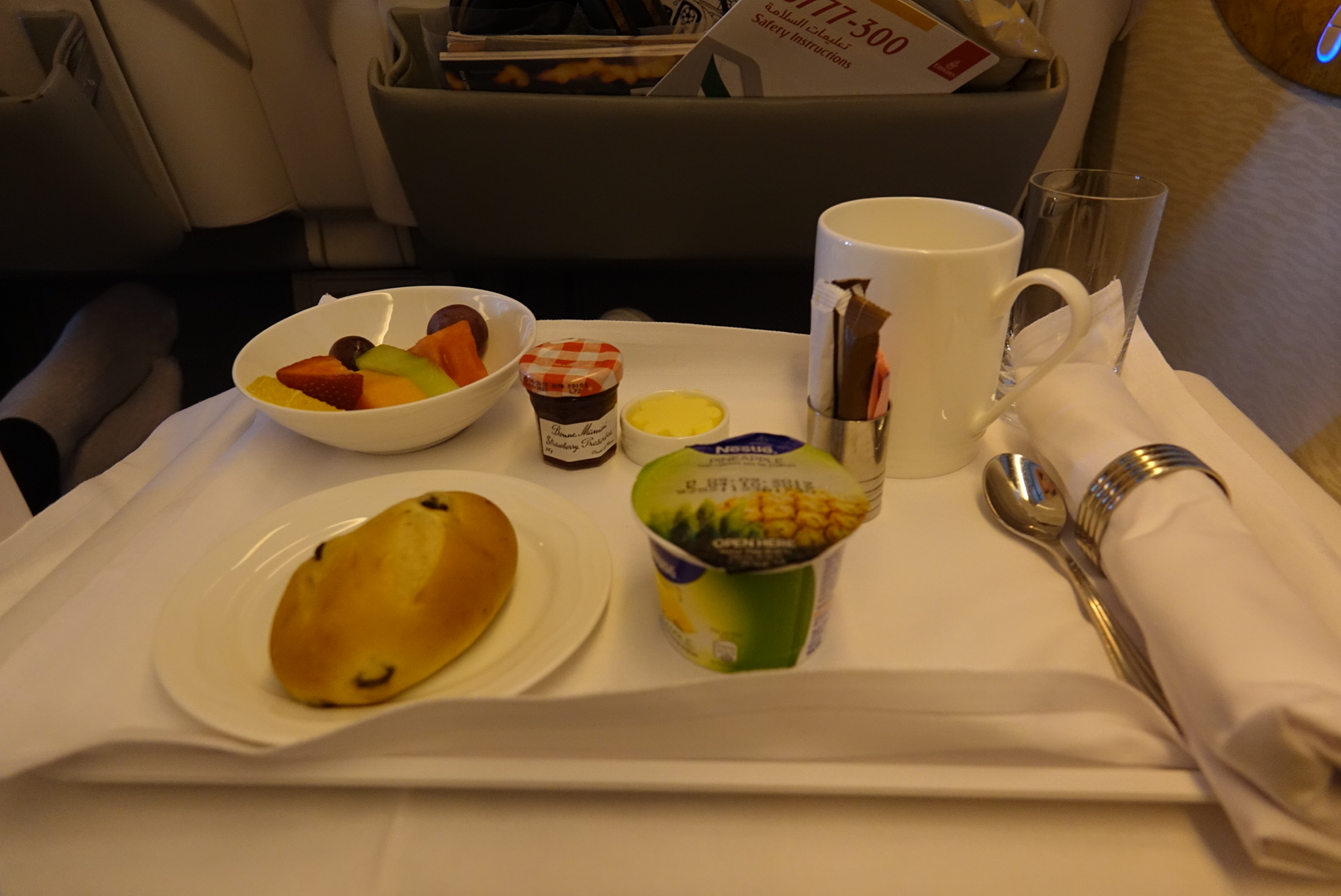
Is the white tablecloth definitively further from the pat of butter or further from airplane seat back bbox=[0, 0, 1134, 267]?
airplane seat back bbox=[0, 0, 1134, 267]

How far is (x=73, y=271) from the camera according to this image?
3.94 ft

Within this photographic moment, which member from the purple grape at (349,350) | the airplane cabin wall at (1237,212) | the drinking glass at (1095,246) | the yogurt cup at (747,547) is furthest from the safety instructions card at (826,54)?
the yogurt cup at (747,547)

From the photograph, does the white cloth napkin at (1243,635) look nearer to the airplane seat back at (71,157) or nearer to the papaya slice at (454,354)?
the papaya slice at (454,354)

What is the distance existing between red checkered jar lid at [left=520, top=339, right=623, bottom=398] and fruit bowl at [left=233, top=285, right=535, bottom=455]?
0.04m

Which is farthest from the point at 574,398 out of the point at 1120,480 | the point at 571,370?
the point at 1120,480

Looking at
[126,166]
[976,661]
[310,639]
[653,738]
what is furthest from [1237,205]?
[126,166]

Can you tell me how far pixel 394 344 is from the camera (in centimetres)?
75

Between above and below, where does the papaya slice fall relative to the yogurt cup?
below

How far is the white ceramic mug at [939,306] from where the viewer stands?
Result: 1.65 ft

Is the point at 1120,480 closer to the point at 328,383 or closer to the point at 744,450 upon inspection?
the point at 744,450

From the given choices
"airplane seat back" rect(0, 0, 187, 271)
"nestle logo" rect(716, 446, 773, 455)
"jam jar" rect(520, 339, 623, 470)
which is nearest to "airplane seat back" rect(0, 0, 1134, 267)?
"airplane seat back" rect(0, 0, 187, 271)

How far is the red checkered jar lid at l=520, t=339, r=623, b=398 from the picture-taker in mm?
560

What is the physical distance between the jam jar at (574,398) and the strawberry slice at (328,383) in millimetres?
142

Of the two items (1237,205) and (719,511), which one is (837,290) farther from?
(1237,205)
